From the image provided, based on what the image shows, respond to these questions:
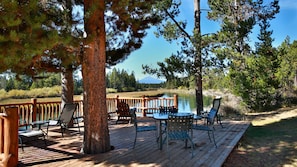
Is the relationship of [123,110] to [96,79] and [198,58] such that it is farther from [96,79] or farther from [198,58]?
[96,79]

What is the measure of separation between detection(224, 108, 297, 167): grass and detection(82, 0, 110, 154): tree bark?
255cm

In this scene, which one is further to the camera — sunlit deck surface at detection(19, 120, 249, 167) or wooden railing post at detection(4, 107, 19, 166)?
sunlit deck surface at detection(19, 120, 249, 167)

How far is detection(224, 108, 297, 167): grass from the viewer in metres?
4.67

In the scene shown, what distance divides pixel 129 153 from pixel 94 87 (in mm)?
1446

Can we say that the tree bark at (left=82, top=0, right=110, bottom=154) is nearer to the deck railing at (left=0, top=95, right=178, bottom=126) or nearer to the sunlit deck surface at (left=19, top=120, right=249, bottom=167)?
the sunlit deck surface at (left=19, top=120, right=249, bottom=167)

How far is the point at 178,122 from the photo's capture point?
4.30 meters

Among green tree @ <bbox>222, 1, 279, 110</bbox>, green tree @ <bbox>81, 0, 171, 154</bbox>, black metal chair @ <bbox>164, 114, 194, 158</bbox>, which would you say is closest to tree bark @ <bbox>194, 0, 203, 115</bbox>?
green tree @ <bbox>222, 1, 279, 110</bbox>

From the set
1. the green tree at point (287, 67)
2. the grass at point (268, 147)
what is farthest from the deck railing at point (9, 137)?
the green tree at point (287, 67)

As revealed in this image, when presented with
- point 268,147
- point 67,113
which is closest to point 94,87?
point 67,113

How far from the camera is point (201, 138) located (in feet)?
19.2

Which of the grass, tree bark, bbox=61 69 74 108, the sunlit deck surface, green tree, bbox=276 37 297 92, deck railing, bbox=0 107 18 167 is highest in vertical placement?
green tree, bbox=276 37 297 92

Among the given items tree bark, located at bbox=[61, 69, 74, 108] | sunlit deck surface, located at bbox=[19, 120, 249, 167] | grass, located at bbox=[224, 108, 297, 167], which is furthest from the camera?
tree bark, located at bbox=[61, 69, 74, 108]

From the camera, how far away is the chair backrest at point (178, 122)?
168 inches

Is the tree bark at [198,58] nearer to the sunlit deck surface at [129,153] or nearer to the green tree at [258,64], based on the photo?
the green tree at [258,64]
